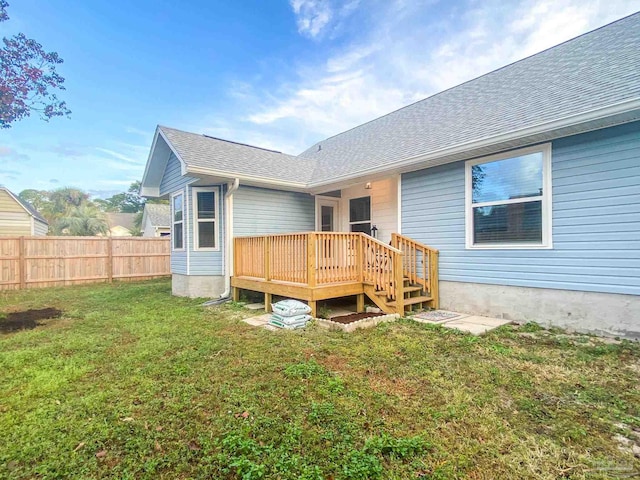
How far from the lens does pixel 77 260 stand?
35.8 ft

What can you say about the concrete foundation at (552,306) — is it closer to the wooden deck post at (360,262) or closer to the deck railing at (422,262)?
the deck railing at (422,262)

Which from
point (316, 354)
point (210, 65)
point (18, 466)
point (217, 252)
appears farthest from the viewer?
point (210, 65)

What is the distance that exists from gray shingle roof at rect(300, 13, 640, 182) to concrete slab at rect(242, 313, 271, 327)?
3.77 m

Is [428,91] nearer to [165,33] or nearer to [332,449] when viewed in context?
[165,33]

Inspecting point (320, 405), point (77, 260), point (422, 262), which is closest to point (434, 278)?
point (422, 262)

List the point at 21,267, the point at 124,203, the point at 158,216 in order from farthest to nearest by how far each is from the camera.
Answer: the point at 124,203
the point at 158,216
the point at 21,267

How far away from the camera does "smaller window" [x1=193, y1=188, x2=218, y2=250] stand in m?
7.94

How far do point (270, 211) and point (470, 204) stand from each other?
494 centimetres

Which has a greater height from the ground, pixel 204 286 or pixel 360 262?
pixel 360 262

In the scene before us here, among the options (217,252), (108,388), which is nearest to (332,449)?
(108,388)

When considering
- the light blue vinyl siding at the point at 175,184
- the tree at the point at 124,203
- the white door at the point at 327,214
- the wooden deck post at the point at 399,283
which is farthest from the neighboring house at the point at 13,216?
the tree at the point at 124,203

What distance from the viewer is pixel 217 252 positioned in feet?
26.2

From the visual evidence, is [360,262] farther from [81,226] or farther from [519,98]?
[81,226]

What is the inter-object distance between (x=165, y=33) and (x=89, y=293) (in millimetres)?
9551
